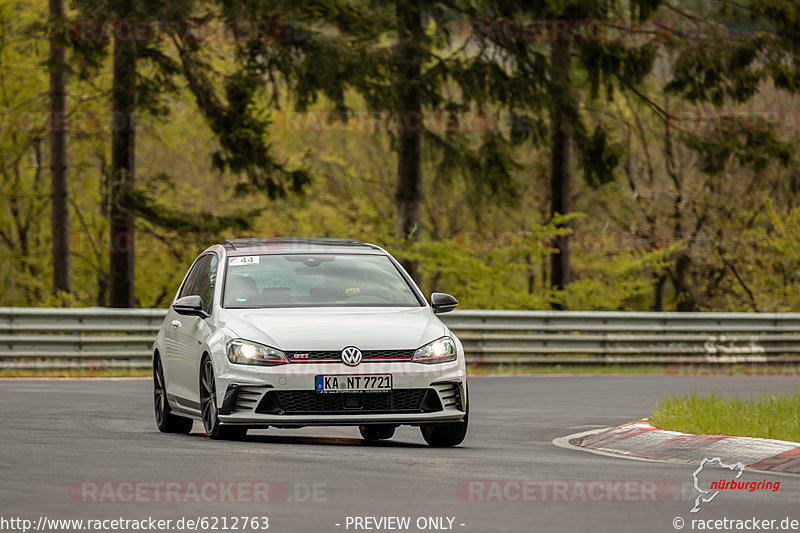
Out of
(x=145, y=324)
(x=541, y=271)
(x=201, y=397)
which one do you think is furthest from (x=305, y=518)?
(x=541, y=271)

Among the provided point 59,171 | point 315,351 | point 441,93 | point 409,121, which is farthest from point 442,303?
point 59,171

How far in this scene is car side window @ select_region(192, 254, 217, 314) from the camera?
1274 centimetres

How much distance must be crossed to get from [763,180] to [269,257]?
32677mm

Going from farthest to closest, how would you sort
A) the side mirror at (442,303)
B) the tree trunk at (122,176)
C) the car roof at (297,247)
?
the tree trunk at (122,176), the car roof at (297,247), the side mirror at (442,303)

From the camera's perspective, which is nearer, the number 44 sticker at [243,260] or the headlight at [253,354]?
the headlight at [253,354]

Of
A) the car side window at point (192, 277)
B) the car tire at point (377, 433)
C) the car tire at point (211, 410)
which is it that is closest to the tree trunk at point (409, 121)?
the car side window at point (192, 277)

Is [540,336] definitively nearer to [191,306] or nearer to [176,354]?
[176,354]

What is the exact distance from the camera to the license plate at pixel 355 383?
445 inches

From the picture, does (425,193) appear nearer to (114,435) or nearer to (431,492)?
(114,435)

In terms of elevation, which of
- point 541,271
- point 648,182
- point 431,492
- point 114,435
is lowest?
point 541,271

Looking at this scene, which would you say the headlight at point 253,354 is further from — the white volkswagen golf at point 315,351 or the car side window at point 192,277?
the car side window at point 192,277

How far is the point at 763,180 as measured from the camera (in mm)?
43469

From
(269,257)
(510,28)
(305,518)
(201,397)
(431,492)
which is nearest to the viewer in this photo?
(305,518)

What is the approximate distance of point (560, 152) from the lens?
112 feet
